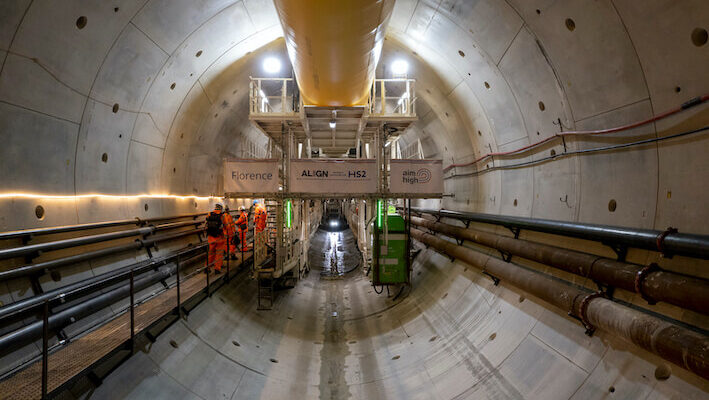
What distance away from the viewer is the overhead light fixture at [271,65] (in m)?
8.86

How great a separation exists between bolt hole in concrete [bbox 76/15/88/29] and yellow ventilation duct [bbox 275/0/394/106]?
290 centimetres

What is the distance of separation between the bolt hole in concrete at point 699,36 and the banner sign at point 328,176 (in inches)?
206

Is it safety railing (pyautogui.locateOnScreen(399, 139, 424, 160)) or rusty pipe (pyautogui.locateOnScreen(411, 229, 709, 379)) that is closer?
rusty pipe (pyautogui.locateOnScreen(411, 229, 709, 379))

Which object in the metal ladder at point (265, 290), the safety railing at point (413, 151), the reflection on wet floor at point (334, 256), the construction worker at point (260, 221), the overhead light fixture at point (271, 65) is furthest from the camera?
the reflection on wet floor at point (334, 256)

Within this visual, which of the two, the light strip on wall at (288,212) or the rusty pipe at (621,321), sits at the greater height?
the light strip on wall at (288,212)

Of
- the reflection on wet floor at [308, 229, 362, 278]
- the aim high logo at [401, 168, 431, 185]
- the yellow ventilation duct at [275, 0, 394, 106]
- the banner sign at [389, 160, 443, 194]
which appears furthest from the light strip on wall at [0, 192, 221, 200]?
the reflection on wet floor at [308, 229, 362, 278]

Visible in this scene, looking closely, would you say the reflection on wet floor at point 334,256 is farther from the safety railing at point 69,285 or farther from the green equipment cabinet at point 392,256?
the safety railing at point 69,285

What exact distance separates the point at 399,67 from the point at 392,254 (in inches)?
231

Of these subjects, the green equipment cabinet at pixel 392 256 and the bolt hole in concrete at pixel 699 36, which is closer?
the bolt hole in concrete at pixel 699 36

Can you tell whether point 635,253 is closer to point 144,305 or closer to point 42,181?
point 144,305

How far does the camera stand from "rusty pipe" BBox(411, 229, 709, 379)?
246 centimetres

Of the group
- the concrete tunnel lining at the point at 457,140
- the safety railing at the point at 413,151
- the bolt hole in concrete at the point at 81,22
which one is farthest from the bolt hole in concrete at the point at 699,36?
the safety railing at the point at 413,151

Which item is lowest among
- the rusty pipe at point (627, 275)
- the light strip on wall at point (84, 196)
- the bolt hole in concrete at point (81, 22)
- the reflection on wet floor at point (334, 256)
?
the reflection on wet floor at point (334, 256)

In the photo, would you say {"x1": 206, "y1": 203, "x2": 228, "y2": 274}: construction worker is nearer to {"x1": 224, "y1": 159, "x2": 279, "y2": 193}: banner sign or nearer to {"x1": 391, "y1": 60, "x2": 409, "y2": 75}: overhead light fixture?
{"x1": 224, "y1": 159, "x2": 279, "y2": 193}: banner sign
